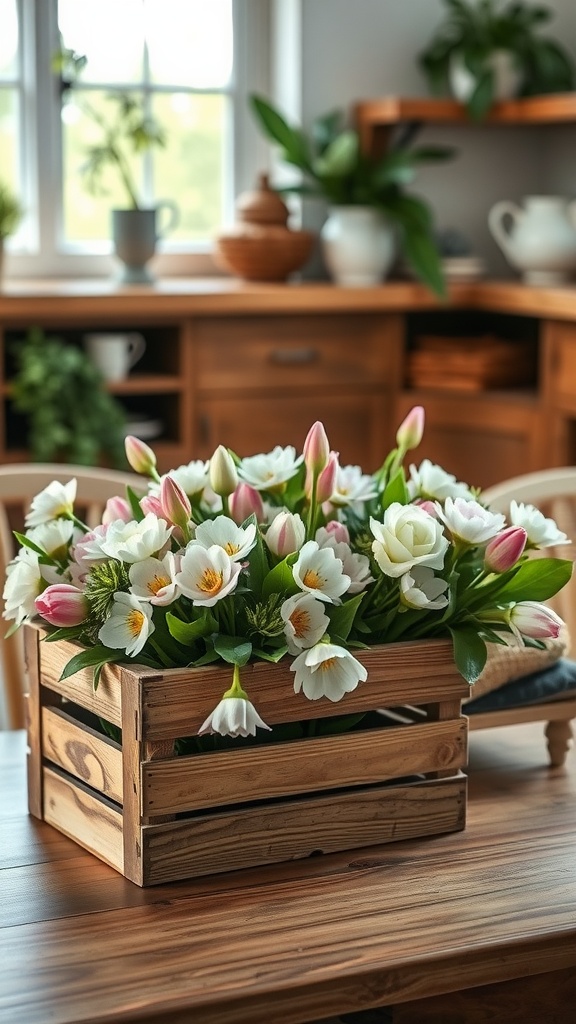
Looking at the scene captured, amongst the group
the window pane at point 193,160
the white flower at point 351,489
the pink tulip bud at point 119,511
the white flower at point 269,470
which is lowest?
the pink tulip bud at point 119,511

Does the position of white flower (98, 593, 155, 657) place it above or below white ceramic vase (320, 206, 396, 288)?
below

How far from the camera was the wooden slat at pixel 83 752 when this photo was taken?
3.39 ft

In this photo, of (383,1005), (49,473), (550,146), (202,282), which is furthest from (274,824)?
(550,146)

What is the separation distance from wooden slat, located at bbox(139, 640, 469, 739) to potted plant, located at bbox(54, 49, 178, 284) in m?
2.47

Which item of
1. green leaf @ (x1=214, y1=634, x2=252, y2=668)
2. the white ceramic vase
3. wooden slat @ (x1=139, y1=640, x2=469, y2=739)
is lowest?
wooden slat @ (x1=139, y1=640, x2=469, y2=739)

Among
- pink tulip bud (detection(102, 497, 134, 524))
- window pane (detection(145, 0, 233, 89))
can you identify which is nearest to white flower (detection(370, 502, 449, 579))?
pink tulip bud (detection(102, 497, 134, 524))

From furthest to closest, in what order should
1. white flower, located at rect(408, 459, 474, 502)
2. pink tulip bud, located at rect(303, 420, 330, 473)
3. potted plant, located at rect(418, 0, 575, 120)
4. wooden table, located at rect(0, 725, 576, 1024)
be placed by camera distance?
potted plant, located at rect(418, 0, 575, 120), white flower, located at rect(408, 459, 474, 502), pink tulip bud, located at rect(303, 420, 330, 473), wooden table, located at rect(0, 725, 576, 1024)

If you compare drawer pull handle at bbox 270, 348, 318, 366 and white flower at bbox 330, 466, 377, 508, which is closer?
white flower at bbox 330, 466, 377, 508

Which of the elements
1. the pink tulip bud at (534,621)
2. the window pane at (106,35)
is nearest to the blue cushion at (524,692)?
the pink tulip bud at (534,621)

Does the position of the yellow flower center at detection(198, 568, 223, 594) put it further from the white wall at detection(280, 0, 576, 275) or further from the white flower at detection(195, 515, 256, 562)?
the white wall at detection(280, 0, 576, 275)

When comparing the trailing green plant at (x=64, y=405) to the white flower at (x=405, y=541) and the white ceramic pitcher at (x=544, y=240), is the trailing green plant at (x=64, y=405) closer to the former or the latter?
the white ceramic pitcher at (x=544, y=240)

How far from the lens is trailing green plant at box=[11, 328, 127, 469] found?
308 cm

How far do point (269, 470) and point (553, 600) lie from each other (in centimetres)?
81

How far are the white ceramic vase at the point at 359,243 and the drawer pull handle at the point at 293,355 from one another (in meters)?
0.22
